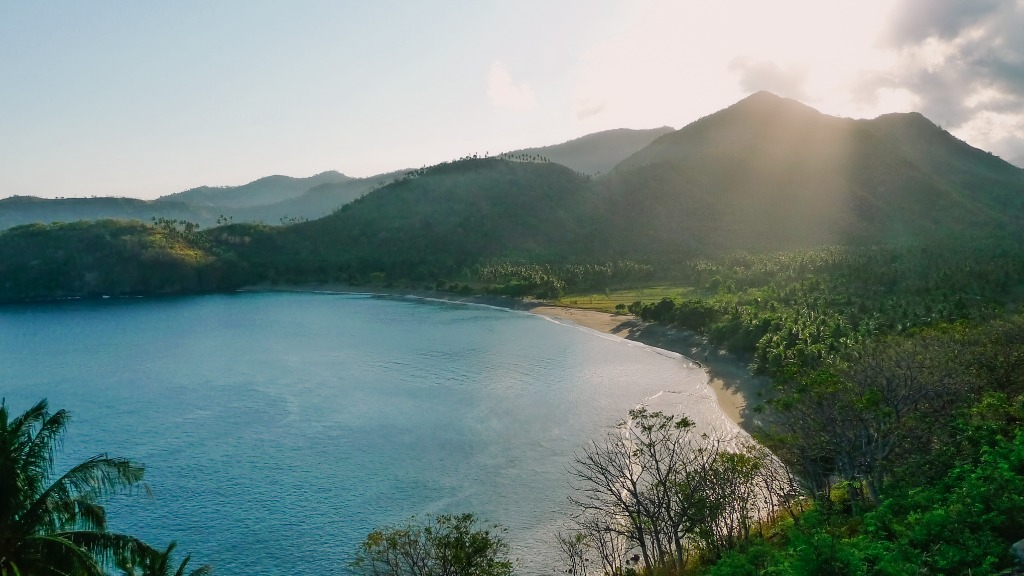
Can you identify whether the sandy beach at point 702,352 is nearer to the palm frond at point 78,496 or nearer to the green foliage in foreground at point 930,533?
the green foliage in foreground at point 930,533

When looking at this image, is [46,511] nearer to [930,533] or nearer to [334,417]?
[930,533]

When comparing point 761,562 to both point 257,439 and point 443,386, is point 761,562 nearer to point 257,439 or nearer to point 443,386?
point 257,439

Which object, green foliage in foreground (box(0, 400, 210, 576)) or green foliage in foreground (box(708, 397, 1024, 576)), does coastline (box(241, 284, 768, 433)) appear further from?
green foliage in foreground (box(0, 400, 210, 576))

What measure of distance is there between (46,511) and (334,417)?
55.7m

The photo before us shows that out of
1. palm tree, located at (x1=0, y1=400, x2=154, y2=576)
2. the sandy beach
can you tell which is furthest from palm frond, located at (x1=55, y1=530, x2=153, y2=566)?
the sandy beach

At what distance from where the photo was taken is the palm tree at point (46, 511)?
61.6ft

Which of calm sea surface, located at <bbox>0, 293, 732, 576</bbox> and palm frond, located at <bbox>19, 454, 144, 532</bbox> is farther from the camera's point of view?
calm sea surface, located at <bbox>0, 293, 732, 576</bbox>

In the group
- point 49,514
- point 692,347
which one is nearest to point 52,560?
point 49,514

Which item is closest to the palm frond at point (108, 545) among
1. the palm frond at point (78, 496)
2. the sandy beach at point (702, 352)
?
the palm frond at point (78, 496)

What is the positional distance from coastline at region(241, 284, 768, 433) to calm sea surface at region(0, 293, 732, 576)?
2470 mm

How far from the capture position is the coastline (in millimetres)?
70125

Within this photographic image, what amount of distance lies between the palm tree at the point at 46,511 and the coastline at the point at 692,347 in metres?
49.5

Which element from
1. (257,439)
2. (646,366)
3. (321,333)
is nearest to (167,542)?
(257,439)

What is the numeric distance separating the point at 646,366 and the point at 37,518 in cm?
8088
